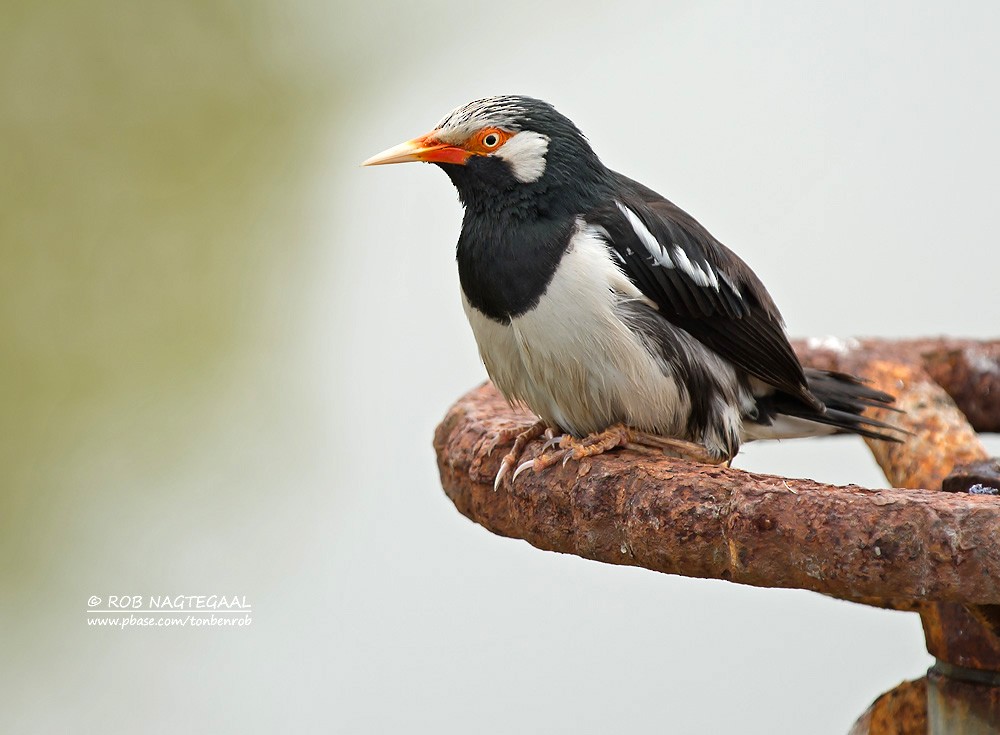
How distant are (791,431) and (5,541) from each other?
347 cm

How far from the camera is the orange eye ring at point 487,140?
276cm

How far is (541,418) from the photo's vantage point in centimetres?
288

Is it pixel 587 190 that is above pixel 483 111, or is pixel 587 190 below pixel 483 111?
below

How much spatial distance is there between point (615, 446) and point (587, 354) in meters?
0.20

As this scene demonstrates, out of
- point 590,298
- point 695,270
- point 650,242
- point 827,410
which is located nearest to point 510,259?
point 590,298

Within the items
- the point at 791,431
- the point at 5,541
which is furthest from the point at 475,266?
the point at 5,541

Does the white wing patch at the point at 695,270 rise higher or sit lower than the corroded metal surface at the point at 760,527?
higher

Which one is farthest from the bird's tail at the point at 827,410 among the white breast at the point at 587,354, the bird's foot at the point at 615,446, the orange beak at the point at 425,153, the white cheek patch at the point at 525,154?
the orange beak at the point at 425,153

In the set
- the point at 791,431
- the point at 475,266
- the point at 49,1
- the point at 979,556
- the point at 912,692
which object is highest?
the point at 49,1

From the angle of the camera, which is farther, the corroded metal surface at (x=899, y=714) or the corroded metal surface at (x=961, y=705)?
the corroded metal surface at (x=899, y=714)

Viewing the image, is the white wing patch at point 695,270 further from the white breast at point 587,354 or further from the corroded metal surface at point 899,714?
the corroded metal surface at point 899,714

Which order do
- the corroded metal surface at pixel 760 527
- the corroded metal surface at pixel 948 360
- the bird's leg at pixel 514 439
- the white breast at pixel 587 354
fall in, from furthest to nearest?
the corroded metal surface at pixel 948 360
the white breast at pixel 587 354
the bird's leg at pixel 514 439
the corroded metal surface at pixel 760 527

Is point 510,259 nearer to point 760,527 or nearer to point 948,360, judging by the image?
point 760,527

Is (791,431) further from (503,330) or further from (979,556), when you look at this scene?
(979,556)
